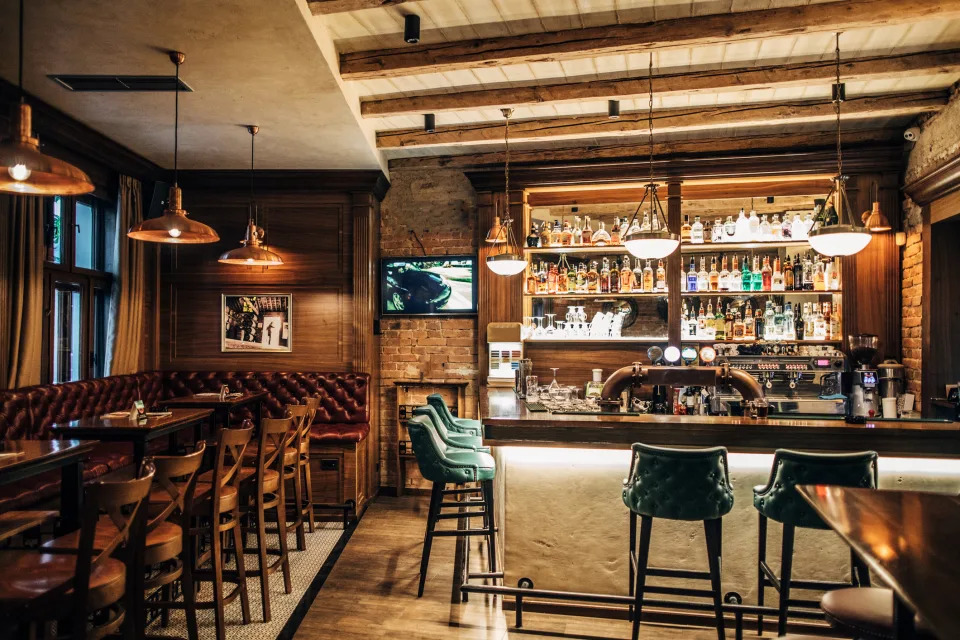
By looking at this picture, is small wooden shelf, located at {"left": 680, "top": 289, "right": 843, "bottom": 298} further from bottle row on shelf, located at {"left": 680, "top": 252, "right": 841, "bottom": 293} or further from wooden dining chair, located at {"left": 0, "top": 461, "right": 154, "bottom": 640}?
wooden dining chair, located at {"left": 0, "top": 461, "right": 154, "bottom": 640}

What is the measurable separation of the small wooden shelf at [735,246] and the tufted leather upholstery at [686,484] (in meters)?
3.19

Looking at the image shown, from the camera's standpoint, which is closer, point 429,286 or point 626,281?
point 626,281

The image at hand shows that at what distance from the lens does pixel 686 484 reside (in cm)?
265

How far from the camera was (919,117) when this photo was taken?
4.80 meters

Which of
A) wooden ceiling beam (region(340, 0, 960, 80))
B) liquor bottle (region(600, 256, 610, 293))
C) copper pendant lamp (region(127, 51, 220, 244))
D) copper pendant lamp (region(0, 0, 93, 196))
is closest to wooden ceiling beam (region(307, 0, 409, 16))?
wooden ceiling beam (region(340, 0, 960, 80))

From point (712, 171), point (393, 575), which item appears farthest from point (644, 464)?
point (712, 171)

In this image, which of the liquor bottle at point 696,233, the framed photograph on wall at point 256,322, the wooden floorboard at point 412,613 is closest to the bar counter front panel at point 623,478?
the wooden floorboard at point 412,613

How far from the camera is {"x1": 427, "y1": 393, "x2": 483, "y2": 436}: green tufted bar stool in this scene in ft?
15.2

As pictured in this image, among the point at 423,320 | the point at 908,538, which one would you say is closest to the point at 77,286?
the point at 423,320

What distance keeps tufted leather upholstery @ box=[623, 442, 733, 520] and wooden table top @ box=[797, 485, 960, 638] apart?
471 millimetres

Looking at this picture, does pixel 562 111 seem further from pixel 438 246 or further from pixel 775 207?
pixel 775 207

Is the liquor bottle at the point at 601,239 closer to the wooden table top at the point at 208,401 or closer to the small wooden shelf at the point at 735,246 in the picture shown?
the small wooden shelf at the point at 735,246

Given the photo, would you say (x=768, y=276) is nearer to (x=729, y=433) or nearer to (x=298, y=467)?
(x=729, y=433)

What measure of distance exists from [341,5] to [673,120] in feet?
9.24
